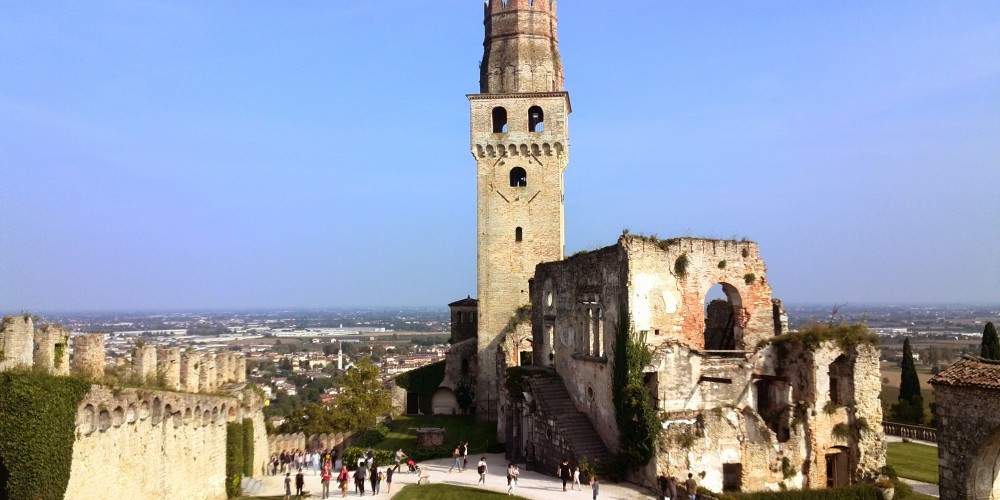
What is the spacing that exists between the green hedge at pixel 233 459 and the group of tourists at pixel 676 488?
14390 mm

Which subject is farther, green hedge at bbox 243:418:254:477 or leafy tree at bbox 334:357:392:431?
leafy tree at bbox 334:357:392:431

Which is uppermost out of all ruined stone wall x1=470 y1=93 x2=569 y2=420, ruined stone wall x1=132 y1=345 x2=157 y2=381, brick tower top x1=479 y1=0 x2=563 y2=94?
brick tower top x1=479 y1=0 x2=563 y2=94

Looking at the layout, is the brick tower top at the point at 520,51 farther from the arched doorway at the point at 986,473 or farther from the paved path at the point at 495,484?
the arched doorway at the point at 986,473

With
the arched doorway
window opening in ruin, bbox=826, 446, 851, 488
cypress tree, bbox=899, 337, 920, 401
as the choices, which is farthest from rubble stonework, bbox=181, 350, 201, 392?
cypress tree, bbox=899, 337, 920, 401

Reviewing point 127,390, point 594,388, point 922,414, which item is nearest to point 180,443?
point 127,390

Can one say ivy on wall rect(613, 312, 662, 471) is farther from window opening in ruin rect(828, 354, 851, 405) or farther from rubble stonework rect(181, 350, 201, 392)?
rubble stonework rect(181, 350, 201, 392)

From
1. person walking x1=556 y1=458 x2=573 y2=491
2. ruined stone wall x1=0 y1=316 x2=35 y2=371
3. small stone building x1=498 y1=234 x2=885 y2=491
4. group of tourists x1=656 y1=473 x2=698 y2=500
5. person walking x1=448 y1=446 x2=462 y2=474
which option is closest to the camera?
ruined stone wall x1=0 y1=316 x2=35 y2=371

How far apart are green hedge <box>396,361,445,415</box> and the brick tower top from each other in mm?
16976

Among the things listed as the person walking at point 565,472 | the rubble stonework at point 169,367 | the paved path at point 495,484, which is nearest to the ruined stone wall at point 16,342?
the rubble stonework at point 169,367

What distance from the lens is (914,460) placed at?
3344cm

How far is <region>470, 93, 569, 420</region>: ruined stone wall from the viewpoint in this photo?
4700 cm

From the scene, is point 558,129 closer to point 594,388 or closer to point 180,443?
point 594,388

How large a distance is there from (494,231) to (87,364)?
29.0 m

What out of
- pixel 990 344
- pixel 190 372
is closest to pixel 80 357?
pixel 190 372
